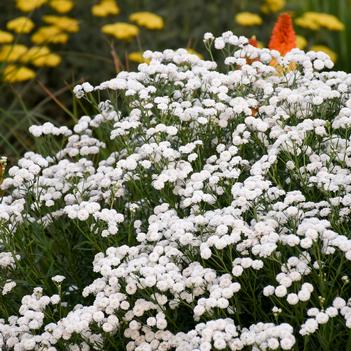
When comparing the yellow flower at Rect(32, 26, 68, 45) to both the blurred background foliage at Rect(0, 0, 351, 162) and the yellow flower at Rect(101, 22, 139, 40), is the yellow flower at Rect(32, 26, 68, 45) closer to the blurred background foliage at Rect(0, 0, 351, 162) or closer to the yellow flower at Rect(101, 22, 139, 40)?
the blurred background foliage at Rect(0, 0, 351, 162)

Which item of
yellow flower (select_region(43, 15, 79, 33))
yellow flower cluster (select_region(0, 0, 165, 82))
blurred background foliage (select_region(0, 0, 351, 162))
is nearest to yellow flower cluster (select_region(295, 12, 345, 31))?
blurred background foliage (select_region(0, 0, 351, 162))

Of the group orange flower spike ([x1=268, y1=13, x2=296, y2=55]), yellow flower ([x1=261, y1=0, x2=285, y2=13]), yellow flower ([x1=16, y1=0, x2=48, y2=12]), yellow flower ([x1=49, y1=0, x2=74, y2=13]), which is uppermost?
orange flower spike ([x1=268, y1=13, x2=296, y2=55])

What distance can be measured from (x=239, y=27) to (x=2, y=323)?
449 cm

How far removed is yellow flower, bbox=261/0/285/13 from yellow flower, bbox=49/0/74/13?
5.48 feet

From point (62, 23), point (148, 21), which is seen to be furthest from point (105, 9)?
point (148, 21)

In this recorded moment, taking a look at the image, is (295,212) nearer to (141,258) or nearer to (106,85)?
(141,258)

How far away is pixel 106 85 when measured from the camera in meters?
3.48

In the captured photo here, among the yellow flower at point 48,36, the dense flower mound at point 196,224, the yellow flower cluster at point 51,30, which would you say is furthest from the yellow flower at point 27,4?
the dense flower mound at point 196,224

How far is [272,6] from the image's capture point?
7.07m

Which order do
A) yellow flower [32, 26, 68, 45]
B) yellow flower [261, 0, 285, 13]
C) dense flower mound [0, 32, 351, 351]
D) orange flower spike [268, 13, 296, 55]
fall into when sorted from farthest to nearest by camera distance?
yellow flower [261, 0, 285, 13] → yellow flower [32, 26, 68, 45] → orange flower spike [268, 13, 296, 55] → dense flower mound [0, 32, 351, 351]

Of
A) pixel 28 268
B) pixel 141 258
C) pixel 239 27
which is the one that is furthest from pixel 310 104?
pixel 239 27

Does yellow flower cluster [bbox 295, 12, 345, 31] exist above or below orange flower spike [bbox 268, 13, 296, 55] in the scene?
below

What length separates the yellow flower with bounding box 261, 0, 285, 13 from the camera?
6992mm

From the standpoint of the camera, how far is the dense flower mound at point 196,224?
2639mm
